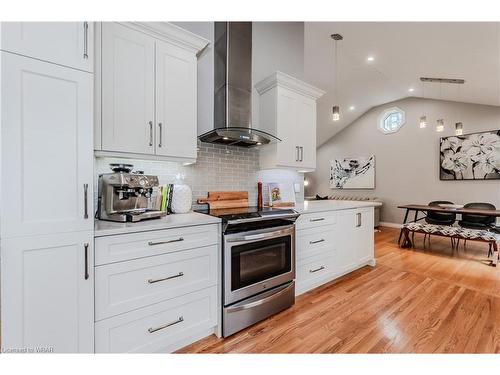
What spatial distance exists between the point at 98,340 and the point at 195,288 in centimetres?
59

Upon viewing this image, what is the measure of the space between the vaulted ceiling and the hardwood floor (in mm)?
2847

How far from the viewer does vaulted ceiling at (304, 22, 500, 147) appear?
2844mm

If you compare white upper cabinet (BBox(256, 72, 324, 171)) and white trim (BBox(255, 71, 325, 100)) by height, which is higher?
white trim (BBox(255, 71, 325, 100))

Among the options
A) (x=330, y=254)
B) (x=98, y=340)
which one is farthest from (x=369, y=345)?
(x=98, y=340)

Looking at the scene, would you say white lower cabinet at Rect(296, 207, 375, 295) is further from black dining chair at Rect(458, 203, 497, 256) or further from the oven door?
black dining chair at Rect(458, 203, 497, 256)

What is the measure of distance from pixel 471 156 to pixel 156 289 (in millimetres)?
6827

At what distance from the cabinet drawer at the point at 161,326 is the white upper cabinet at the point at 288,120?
1607 mm

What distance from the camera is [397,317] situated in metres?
2.06

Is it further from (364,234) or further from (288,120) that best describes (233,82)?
(364,234)

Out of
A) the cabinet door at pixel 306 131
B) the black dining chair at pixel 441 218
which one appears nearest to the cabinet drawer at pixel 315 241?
the cabinet door at pixel 306 131

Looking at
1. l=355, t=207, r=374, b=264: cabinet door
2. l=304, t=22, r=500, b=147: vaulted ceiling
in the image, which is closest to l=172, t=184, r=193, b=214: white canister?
l=355, t=207, r=374, b=264: cabinet door

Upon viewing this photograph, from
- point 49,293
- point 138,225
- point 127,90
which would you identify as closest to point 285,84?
point 127,90
